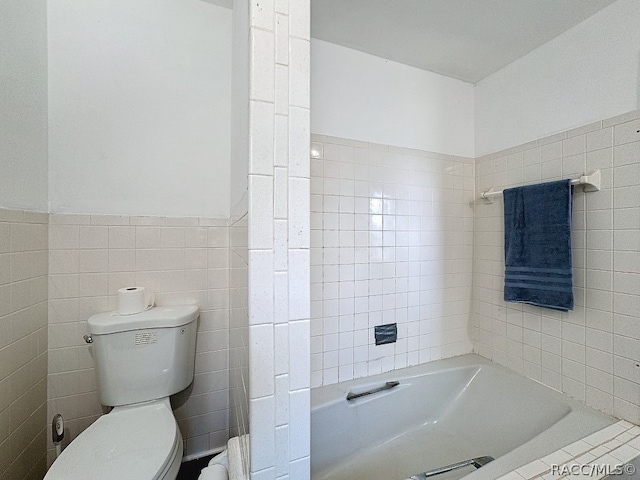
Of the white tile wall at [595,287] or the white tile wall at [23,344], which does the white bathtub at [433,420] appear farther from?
the white tile wall at [23,344]

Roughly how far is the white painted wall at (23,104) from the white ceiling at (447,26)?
3.84ft

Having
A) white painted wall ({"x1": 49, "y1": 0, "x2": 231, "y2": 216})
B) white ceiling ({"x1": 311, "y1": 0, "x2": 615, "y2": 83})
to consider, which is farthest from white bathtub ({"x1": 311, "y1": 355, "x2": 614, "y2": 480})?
white ceiling ({"x1": 311, "y1": 0, "x2": 615, "y2": 83})

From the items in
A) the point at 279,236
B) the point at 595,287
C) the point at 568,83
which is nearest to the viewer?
the point at 279,236

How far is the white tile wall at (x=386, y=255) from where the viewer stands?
4.94 ft

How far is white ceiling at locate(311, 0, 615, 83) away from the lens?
1277 mm

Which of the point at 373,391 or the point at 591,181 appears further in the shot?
the point at 373,391

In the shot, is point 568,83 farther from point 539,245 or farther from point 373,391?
point 373,391

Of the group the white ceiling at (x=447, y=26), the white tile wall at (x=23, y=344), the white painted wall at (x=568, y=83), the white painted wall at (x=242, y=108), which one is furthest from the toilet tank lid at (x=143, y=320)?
the white painted wall at (x=568, y=83)

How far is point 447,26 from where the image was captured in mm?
1411

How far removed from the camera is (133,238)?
1.31 m

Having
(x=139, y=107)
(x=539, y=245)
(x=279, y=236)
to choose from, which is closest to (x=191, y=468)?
(x=279, y=236)

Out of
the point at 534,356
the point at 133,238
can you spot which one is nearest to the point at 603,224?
the point at 534,356

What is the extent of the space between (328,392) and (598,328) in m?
1.34

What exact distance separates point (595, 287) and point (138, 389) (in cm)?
215
